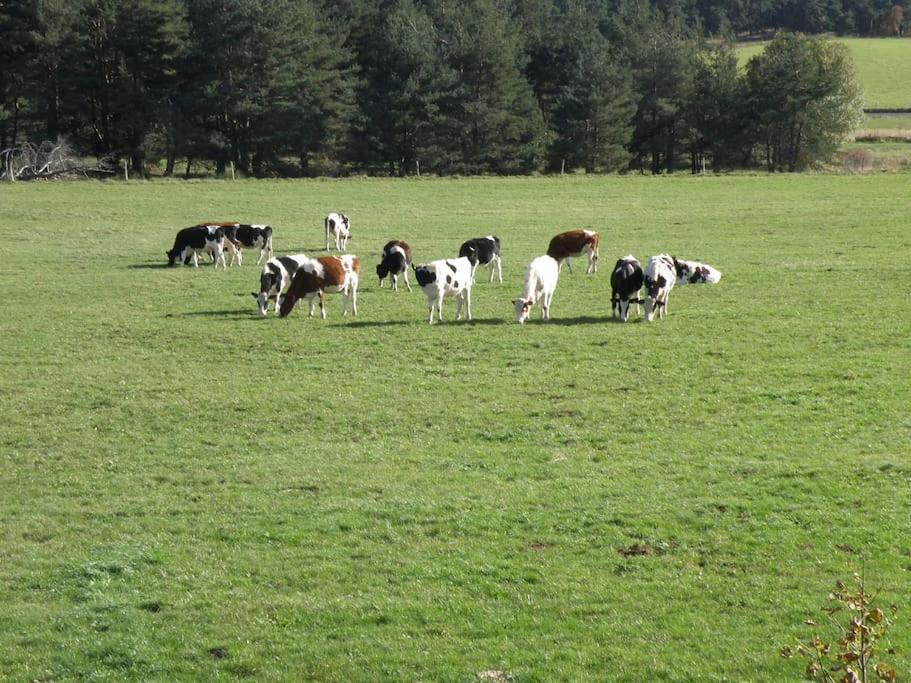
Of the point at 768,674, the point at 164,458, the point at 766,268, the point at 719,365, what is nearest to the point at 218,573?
the point at 164,458

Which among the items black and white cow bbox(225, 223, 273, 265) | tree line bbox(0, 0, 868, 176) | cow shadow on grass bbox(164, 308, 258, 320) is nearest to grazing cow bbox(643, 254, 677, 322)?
cow shadow on grass bbox(164, 308, 258, 320)

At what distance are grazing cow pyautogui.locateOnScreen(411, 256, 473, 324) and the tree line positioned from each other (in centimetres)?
4757

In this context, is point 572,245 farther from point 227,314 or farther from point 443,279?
point 227,314

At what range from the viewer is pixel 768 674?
9266 mm

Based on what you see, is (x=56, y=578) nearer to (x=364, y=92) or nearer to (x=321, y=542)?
(x=321, y=542)

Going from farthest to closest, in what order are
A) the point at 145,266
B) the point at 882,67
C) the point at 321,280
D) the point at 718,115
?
the point at 882,67
the point at 718,115
the point at 145,266
the point at 321,280

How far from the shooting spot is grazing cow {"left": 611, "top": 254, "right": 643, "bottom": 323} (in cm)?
2369

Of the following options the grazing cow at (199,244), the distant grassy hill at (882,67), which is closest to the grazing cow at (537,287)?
the grazing cow at (199,244)

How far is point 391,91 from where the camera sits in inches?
2881

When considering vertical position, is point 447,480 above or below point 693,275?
below

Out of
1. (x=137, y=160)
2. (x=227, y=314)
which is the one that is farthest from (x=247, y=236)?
(x=137, y=160)

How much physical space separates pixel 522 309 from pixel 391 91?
2051 inches

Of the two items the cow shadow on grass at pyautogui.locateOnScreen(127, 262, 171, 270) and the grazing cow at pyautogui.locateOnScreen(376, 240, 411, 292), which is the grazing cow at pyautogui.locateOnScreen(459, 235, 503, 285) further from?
the cow shadow on grass at pyautogui.locateOnScreen(127, 262, 171, 270)

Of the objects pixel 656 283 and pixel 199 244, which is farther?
pixel 199 244
